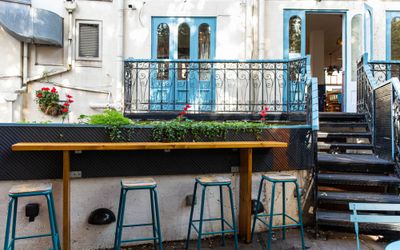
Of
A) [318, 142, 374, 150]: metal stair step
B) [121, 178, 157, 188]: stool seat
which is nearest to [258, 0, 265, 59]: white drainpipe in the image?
[318, 142, 374, 150]: metal stair step

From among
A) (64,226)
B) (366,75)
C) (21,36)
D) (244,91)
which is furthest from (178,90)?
(64,226)

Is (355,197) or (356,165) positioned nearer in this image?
(355,197)

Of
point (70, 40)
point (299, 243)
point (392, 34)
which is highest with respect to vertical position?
point (392, 34)

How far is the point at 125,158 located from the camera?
342 centimetres

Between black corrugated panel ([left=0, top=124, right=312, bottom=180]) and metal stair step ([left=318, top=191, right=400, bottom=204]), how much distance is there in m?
0.44

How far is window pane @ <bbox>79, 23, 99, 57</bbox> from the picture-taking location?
671 cm

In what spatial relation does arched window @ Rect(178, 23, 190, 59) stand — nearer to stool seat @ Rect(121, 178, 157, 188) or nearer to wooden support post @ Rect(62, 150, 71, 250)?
stool seat @ Rect(121, 178, 157, 188)

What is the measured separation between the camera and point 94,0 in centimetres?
672

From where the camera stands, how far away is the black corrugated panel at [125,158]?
3113 mm

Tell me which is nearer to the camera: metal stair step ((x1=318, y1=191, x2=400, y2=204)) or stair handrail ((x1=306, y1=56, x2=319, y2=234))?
metal stair step ((x1=318, y1=191, x2=400, y2=204))

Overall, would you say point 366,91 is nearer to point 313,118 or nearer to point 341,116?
point 341,116

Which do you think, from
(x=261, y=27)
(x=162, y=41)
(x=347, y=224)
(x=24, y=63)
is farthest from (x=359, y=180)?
(x=24, y=63)

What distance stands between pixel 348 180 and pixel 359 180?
0.13 m

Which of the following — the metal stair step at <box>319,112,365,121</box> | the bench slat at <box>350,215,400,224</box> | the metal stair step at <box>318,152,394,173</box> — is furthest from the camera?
the metal stair step at <box>319,112,365,121</box>
